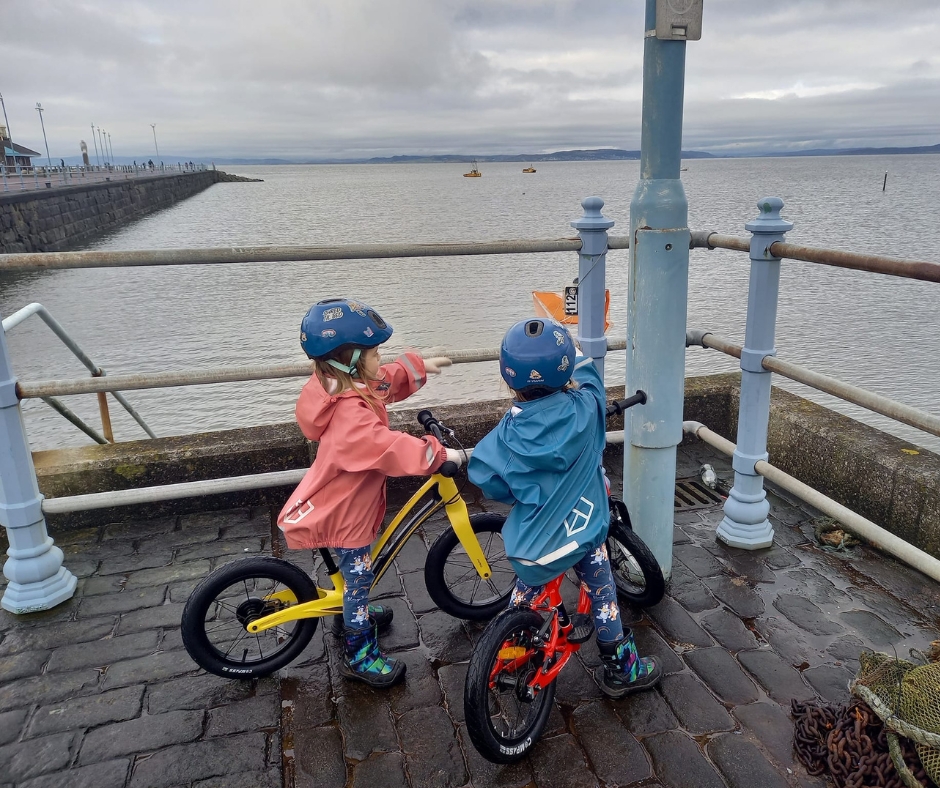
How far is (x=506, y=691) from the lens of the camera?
8.39ft

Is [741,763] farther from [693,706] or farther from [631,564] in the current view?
[631,564]

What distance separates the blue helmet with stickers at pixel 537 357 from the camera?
95.5 inches

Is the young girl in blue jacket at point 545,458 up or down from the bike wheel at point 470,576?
up

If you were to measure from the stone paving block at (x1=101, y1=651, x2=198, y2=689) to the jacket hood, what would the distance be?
1686 mm

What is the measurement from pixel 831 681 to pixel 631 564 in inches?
36.3

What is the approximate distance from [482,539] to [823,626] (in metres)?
1.49

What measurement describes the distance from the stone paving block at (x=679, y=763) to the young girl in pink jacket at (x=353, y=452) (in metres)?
0.99

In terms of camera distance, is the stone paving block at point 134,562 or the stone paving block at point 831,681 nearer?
the stone paving block at point 831,681

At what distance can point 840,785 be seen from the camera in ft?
7.59

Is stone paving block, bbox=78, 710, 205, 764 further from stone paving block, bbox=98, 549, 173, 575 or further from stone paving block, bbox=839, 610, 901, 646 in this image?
stone paving block, bbox=839, 610, 901, 646

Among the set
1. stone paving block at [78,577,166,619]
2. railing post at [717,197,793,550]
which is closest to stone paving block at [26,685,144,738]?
stone paving block at [78,577,166,619]

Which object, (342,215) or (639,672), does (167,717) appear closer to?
(639,672)

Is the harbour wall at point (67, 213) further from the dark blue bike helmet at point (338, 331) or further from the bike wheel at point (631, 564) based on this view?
the bike wheel at point (631, 564)

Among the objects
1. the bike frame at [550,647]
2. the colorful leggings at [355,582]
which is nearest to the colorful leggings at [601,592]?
the bike frame at [550,647]
